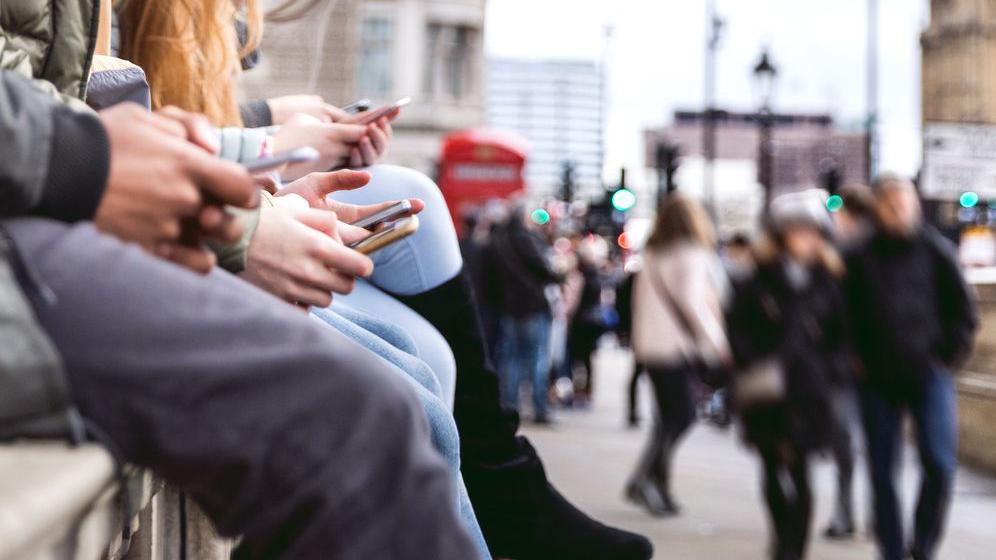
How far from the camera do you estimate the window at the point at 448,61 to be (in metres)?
37.2

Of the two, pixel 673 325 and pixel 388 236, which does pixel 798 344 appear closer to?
A: pixel 673 325

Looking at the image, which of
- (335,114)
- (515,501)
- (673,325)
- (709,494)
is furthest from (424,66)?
(515,501)

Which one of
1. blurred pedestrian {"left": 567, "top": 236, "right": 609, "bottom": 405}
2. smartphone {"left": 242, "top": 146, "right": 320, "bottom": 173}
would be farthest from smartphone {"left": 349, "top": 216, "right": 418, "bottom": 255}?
blurred pedestrian {"left": 567, "top": 236, "right": 609, "bottom": 405}

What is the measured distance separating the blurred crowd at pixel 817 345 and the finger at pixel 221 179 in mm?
4316

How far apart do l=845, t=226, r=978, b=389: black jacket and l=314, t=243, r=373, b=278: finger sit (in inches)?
171

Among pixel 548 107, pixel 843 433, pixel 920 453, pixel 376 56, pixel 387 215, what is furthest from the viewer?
pixel 548 107

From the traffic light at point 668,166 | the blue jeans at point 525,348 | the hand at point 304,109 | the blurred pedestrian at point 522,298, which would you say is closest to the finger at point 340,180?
the hand at point 304,109

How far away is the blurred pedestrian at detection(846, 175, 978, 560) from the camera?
4988mm

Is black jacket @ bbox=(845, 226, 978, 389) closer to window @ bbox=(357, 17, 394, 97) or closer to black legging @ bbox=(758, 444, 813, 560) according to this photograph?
black legging @ bbox=(758, 444, 813, 560)

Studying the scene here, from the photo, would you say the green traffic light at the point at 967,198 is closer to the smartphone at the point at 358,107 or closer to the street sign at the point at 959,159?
the street sign at the point at 959,159

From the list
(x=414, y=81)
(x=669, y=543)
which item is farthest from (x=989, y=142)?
(x=414, y=81)

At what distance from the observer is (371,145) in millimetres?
2143

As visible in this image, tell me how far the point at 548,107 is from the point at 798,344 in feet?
572

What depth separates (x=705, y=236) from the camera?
22.0ft
